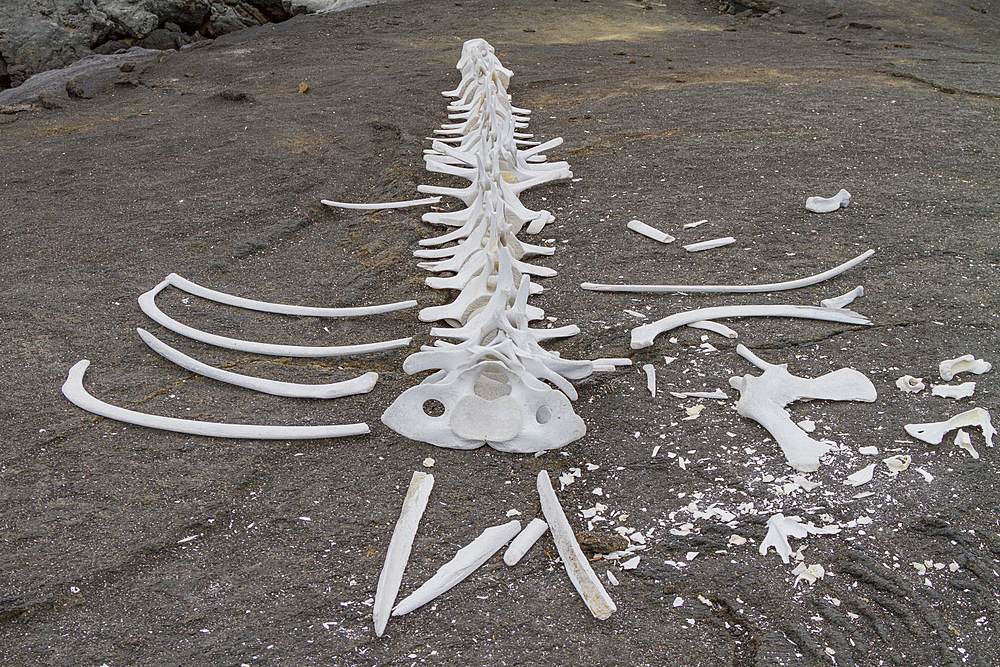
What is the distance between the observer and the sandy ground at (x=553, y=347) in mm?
1875

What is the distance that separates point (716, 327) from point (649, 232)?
0.95 metres

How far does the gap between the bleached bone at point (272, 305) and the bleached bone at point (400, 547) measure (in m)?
0.97

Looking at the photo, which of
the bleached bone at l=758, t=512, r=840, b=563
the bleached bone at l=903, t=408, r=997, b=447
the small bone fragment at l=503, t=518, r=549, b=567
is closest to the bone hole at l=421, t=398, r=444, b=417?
the small bone fragment at l=503, t=518, r=549, b=567

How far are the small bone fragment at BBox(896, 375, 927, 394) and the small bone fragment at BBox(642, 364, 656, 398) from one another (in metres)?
0.87

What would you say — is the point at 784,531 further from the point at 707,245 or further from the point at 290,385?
the point at 707,245

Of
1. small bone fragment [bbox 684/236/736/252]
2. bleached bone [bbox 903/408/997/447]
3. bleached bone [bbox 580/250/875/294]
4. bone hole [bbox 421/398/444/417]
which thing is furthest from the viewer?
small bone fragment [bbox 684/236/736/252]

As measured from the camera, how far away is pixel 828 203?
3957mm

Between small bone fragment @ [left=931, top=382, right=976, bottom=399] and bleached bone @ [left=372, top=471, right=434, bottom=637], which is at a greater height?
small bone fragment @ [left=931, top=382, right=976, bottom=399]

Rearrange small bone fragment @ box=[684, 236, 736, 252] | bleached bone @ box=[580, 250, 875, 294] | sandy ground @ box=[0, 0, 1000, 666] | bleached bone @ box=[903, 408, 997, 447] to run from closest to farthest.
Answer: sandy ground @ box=[0, 0, 1000, 666]
bleached bone @ box=[903, 408, 997, 447]
bleached bone @ box=[580, 250, 875, 294]
small bone fragment @ box=[684, 236, 736, 252]

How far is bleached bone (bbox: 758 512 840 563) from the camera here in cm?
204

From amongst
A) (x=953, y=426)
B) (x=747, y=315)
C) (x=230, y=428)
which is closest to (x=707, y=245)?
(x=747, y=315)

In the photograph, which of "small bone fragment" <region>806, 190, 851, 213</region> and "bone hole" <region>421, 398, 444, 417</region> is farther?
"small bone fragment" <region>806, 190, 851, 213</region>

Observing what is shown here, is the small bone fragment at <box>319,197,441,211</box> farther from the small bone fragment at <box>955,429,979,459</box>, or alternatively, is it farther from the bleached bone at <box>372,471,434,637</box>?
the small bone fragment at <box>955,429,979,459</box>

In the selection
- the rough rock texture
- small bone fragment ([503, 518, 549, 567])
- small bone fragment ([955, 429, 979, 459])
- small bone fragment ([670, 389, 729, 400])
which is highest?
the rough rock texture
